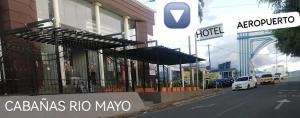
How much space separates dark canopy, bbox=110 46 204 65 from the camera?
3306cm

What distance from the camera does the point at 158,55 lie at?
3600 cm

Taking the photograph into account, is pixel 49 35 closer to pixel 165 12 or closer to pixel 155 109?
pixel 165 12

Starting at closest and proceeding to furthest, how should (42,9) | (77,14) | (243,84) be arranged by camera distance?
(42,9)
(77,14)
(243,84)

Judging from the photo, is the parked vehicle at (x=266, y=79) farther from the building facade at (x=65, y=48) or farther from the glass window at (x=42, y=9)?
the glass window at (x=42, y=9)

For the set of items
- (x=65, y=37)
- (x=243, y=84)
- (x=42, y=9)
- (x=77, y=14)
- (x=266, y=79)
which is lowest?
(x=266, y=79)

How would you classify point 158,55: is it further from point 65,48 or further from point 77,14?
point 65,48

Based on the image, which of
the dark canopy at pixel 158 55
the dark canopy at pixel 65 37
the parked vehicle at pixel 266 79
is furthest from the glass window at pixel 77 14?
the parked vehicle at pixel 266 79

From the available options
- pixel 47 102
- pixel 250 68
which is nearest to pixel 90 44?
pixel 47 102

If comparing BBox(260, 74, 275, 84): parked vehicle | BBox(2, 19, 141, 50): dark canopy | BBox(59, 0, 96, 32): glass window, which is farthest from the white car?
BBox(2, 19, 141, 50): dark canopy

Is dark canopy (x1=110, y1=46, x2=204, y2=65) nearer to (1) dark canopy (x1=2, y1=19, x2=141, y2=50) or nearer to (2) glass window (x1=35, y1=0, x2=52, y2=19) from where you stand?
(1) dark canopy (x1=2, y1=19, x2=141, y2=50)

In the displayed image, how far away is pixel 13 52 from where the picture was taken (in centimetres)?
2184

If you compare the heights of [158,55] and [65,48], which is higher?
[65,48]

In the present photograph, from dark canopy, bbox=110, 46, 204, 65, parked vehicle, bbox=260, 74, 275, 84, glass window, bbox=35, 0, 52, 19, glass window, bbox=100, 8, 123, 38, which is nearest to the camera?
glass window, bbox=35, 0, 52, 19

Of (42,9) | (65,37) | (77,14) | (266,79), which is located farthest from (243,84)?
(65,37)
